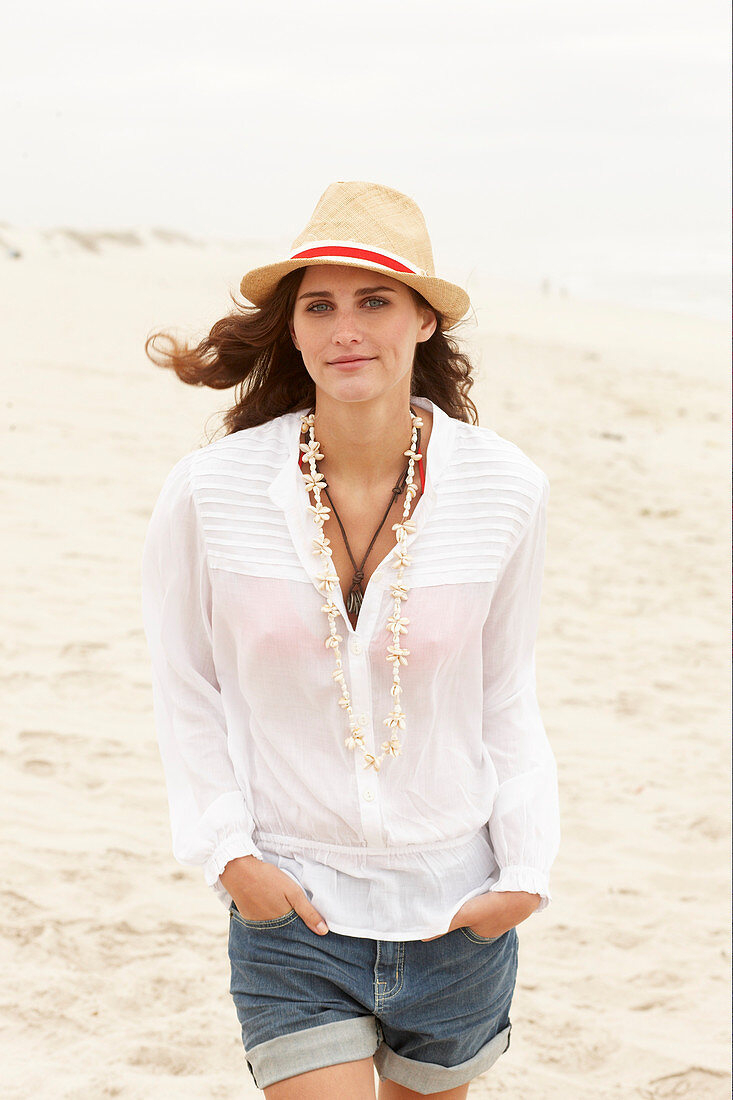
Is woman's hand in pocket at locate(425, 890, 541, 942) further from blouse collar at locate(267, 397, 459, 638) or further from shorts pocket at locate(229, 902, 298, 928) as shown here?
blouse collar at locate(267, 397, 459, 638)

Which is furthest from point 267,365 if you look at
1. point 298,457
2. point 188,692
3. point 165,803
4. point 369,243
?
point 165,803

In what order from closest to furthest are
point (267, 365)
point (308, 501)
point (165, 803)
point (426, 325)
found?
point (308, 501), point (426, 325), point (267, 365), point (165, 803)

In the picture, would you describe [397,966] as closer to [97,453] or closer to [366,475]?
[366,475]

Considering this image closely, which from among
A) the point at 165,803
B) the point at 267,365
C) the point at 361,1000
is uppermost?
the point at 267,365

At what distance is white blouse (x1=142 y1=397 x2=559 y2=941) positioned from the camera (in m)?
2.08

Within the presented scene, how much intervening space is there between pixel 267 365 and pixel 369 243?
41 centimetres

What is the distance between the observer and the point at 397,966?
209 cm

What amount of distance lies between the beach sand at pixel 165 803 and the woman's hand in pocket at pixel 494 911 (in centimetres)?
116

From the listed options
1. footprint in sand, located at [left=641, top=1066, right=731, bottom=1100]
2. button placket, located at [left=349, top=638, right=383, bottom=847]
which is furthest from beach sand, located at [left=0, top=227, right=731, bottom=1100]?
button placket, located at [left=349, top=638, right=383, bottom=847]

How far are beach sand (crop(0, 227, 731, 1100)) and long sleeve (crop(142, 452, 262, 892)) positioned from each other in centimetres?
51

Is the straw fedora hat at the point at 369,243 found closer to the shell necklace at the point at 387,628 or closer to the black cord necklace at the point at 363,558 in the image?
the black cord necklace at the point at 363,558

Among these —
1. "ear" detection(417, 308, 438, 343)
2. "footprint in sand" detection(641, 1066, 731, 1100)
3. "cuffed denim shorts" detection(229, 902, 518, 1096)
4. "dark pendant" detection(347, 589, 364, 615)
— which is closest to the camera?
"cuffed denim shorts" detection(229, 902, 518, 1096)

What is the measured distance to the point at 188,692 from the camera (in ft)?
7.38

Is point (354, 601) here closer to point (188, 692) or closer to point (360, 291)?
point (188, 692)
